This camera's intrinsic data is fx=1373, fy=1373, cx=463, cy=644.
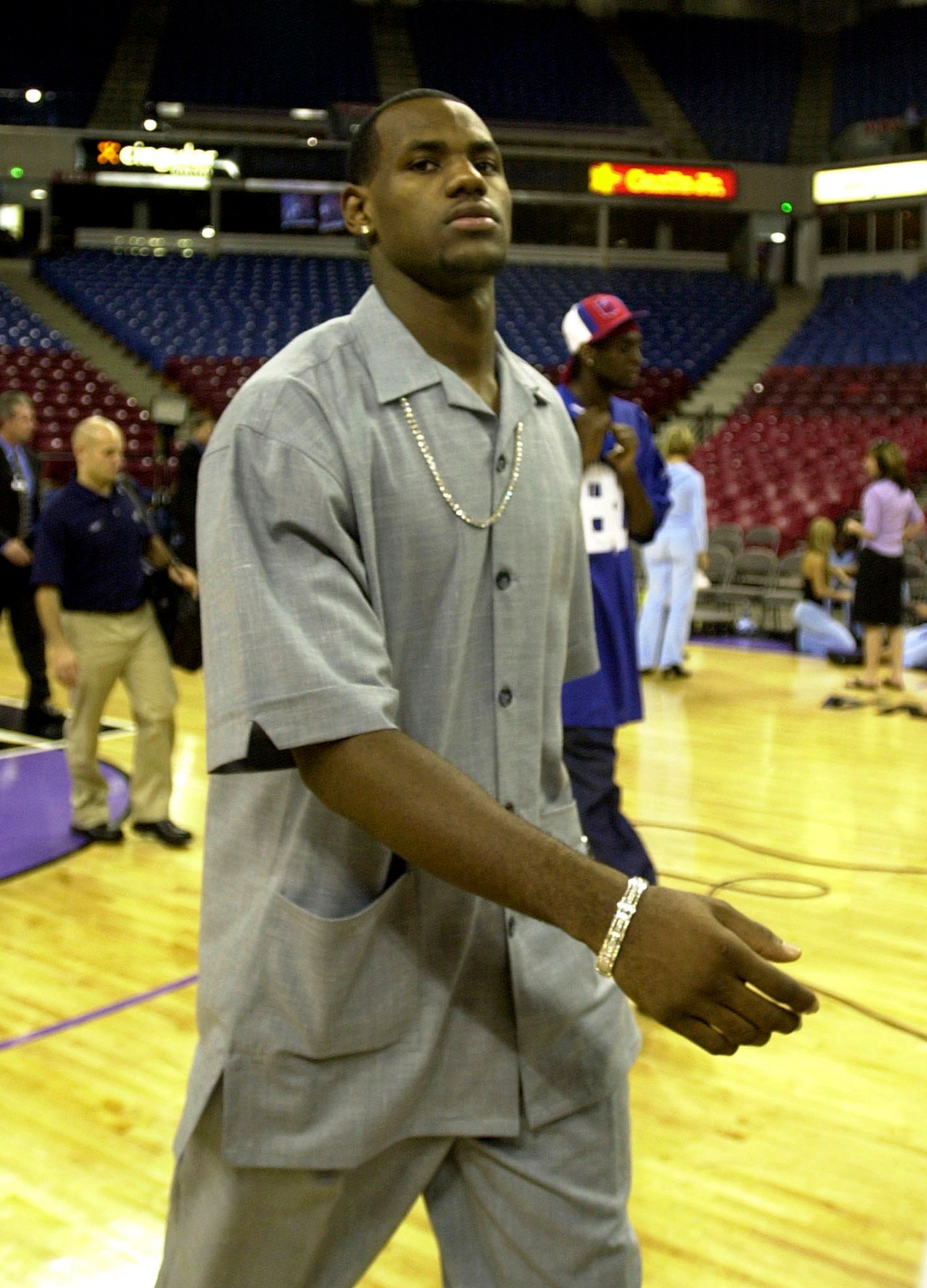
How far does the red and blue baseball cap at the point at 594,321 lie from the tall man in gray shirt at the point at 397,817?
7.52 ft

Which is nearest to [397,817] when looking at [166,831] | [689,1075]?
[689,1075]

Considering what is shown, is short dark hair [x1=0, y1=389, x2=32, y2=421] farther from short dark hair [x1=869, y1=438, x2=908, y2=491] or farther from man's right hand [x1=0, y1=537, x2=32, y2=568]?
short dark hair [x1=869, y1=438, x2=908, y2=491]

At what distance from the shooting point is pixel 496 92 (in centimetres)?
2464

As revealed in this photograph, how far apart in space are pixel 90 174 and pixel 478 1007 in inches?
955

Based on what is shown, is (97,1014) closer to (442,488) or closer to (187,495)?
(442,488)

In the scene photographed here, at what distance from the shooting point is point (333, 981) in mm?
1199

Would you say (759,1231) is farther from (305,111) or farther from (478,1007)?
(305,111)

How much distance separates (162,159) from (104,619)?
20.2 meters

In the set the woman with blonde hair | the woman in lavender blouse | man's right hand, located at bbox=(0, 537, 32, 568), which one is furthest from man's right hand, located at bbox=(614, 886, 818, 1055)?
the woman with blonde hair

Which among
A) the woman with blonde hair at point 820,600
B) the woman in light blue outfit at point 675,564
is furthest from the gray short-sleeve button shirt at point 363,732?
the woman with blonde hair at point 820,600

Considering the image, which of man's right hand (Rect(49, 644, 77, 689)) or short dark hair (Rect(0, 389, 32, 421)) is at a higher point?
short dark hair (Rect(0, 389, 32, 421))

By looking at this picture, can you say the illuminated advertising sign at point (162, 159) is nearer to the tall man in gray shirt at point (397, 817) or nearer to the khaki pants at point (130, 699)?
the khaki pants at point (130, 699)

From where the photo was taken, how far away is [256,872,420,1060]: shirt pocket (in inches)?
47.2

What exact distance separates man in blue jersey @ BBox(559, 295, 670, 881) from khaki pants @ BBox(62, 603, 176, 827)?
6.91ft
